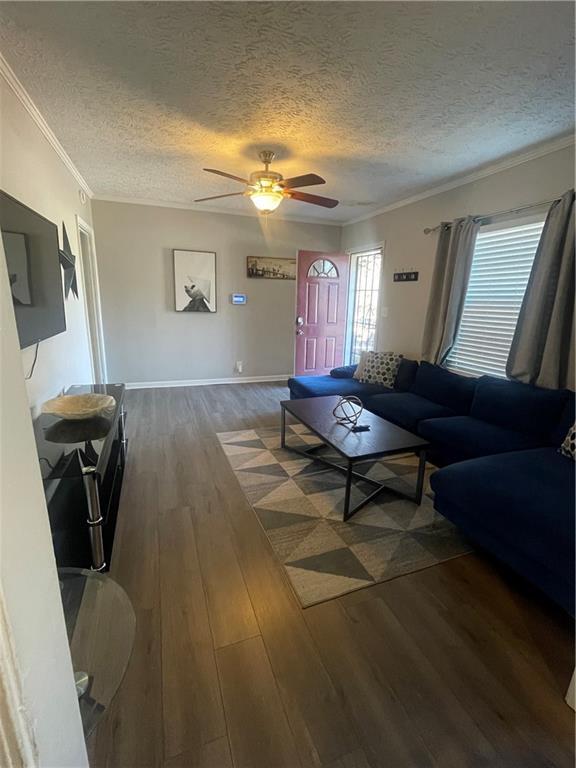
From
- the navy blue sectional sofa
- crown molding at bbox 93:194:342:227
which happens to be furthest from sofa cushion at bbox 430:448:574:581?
crown molding at bbox 93:194:342:227

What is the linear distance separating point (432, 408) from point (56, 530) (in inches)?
117

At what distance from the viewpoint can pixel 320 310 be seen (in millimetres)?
5438

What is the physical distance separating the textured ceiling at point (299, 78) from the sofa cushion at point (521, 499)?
2.11 m

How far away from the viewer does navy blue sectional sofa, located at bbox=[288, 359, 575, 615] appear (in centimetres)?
158

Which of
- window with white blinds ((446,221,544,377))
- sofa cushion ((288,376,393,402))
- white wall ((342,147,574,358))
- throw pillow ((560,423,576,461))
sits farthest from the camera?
sofa cushion ((288,376,393,402))

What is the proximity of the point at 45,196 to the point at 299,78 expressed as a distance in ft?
6.53

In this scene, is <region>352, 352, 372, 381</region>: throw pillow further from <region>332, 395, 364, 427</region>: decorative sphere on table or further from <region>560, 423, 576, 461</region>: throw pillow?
<region>560, 423, 576, 461</region>: throw pillow

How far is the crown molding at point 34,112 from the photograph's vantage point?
74.1 inches

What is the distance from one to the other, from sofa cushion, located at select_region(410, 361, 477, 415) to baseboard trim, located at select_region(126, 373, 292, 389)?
253 centimetres

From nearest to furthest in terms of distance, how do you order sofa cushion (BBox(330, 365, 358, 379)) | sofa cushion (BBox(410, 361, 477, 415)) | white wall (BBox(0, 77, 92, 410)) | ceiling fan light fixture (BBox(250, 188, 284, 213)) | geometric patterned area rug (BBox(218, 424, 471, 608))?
geometric patterned area rug (BBox(218, 424, 471, 608))
white wall (BBox(0, 77, 92, 410))
ceiling fan light fixture (BBox(250, 188, 284, 213))
sofa cushion (BBox(410, 361, 477, 415))
sofa cushion (BBox(330, 365, 358, 379))

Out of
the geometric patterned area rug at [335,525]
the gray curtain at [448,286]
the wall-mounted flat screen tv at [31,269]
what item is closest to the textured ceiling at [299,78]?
the gray curtain at [448,286]

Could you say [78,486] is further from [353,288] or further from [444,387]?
[353,288]

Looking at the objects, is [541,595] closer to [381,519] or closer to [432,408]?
[381,519]

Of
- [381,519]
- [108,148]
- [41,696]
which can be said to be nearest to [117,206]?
[108,148]
